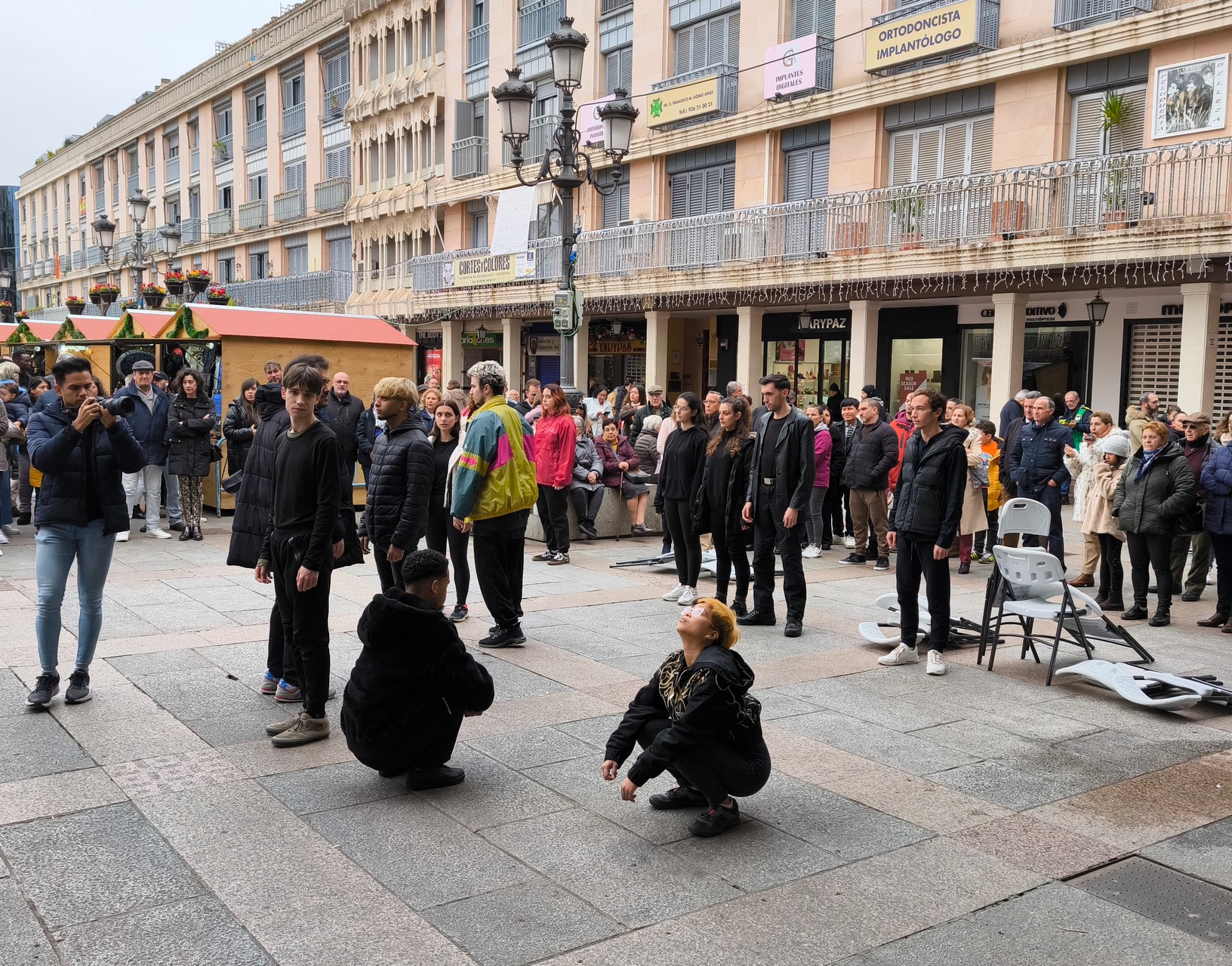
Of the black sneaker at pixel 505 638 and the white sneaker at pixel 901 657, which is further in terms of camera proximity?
the black sneaker at pixel 505 638

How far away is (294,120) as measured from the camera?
150ft

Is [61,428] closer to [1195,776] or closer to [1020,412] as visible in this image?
[1195,776]

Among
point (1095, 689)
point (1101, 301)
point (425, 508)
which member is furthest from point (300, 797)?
point (1101, 301)

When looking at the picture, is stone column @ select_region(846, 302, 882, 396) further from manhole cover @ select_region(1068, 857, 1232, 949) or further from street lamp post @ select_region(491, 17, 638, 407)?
manhole cover @ select_region(1068, 857, 1232, 949)

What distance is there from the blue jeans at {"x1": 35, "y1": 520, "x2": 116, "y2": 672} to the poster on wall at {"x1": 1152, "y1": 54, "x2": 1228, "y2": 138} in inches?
704

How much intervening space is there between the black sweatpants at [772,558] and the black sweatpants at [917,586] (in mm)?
988

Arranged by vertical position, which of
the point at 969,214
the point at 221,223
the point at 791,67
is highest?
the point at 791,67

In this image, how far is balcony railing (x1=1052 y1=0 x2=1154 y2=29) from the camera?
743 inches

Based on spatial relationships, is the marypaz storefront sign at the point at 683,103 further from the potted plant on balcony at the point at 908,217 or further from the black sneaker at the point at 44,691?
the black sneaker at the point at 44,691

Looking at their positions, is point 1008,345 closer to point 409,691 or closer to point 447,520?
point 447,520

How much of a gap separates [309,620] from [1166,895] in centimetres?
397

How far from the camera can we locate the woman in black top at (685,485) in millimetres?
9414

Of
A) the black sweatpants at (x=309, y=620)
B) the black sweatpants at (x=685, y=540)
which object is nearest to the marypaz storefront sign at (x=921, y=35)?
the black sweatpants at (x=685, y=540)

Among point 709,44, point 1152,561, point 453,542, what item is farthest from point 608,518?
point 709,44
